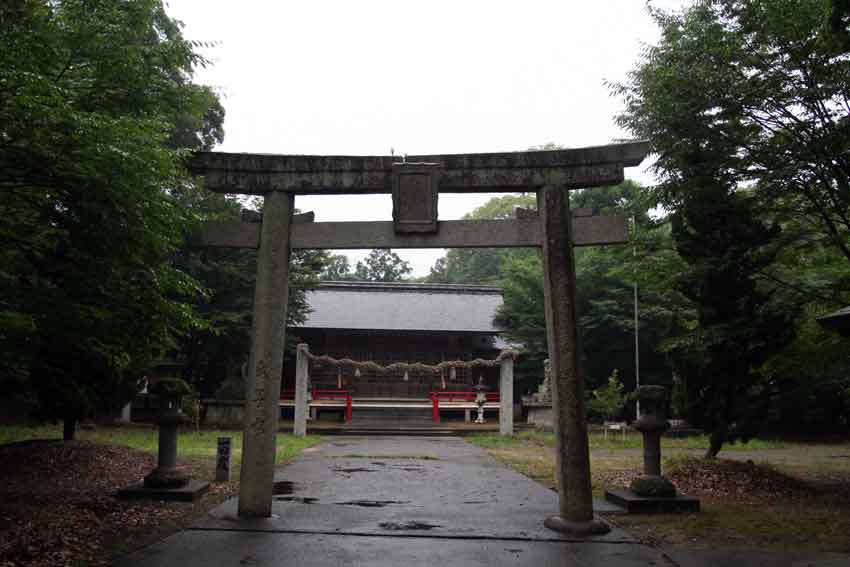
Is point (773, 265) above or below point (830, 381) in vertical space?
above

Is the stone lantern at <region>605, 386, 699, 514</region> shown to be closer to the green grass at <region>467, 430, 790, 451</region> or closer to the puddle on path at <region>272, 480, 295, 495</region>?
the puddle on path at <region>272, 480, 295, 495</region>

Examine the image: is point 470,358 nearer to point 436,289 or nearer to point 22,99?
point 436,289

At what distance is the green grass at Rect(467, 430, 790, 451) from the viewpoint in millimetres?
19202

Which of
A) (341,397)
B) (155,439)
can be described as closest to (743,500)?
(155,439)

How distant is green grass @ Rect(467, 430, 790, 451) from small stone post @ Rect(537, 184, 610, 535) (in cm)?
1132

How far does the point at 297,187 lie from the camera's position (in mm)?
8102

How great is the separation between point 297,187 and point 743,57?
7264 millimetres

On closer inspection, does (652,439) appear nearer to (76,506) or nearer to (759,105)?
(759,105)

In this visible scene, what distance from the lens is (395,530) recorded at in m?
7.22

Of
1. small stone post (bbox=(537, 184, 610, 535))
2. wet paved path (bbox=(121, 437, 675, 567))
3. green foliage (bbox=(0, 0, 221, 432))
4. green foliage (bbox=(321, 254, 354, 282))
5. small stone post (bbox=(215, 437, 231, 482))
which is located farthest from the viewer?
green foliage (bbox=(321, 254, 354, 282))

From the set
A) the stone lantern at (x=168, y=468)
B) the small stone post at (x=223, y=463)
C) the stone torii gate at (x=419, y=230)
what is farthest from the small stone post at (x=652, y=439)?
the small stone post at (x=223, y=463)

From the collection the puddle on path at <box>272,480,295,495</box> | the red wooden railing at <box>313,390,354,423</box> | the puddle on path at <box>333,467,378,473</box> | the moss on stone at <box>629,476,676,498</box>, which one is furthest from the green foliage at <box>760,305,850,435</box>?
the red wooden railing at <box>313,390,354,423</box>

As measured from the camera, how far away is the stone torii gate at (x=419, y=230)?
7461 mm

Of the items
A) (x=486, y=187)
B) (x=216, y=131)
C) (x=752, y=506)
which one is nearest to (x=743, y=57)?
(x=486, y=187)
